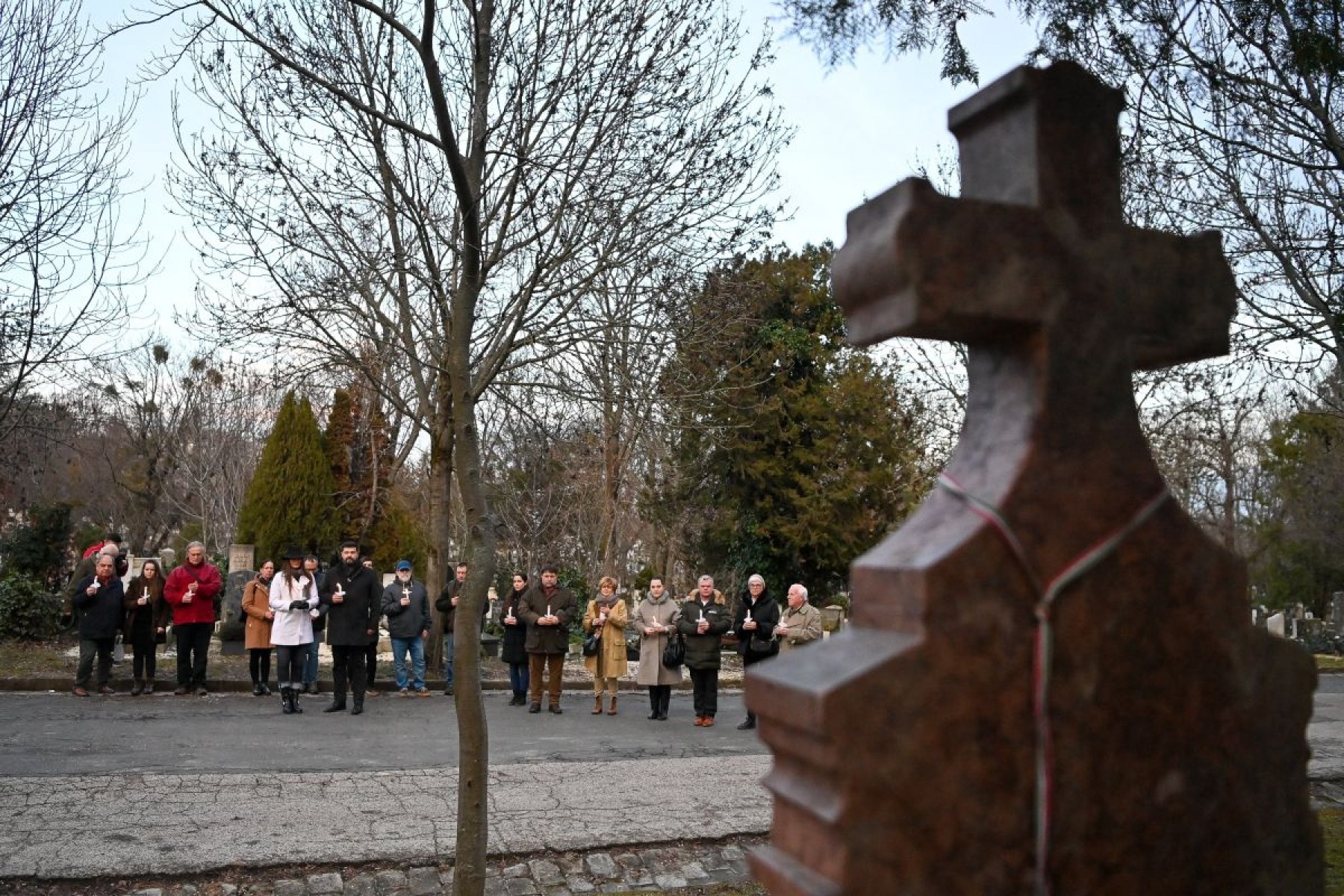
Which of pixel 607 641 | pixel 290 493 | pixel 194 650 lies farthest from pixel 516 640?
pixel 290 493

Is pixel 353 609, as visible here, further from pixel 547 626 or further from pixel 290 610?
pixel 547 626

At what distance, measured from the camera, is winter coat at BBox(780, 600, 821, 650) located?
42.3 ft

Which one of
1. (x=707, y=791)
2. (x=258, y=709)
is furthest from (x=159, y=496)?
(x=707, y=791)

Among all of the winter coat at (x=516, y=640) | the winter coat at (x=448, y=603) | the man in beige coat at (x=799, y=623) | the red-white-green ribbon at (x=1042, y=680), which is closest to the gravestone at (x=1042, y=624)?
the red-white-green ribbon at (x=1042, y=680)

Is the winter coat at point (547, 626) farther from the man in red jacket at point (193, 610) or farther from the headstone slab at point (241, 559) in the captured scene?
the headstone slab at point (241, 559)

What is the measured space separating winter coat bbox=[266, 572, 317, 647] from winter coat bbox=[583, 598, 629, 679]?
3.46 metres

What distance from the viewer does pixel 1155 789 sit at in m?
2.20

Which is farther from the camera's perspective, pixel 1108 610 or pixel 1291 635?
pixel 1291 635

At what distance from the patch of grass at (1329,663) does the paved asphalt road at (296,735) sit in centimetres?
A: 1627

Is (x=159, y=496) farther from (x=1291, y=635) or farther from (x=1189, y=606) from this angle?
(x=1189, y=606)

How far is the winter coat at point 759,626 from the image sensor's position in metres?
13.0

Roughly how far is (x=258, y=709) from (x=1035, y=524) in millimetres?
12800

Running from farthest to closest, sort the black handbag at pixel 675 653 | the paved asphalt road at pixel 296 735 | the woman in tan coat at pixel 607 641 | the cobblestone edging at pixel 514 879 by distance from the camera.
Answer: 1. the woman in tan coat at pixel 607 641
2. the black handbag at pixel 675 653
3. the paved asphalt road at pixel 296 735
4. the cobblestone edging at pixel 514 879

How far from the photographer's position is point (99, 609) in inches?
534
